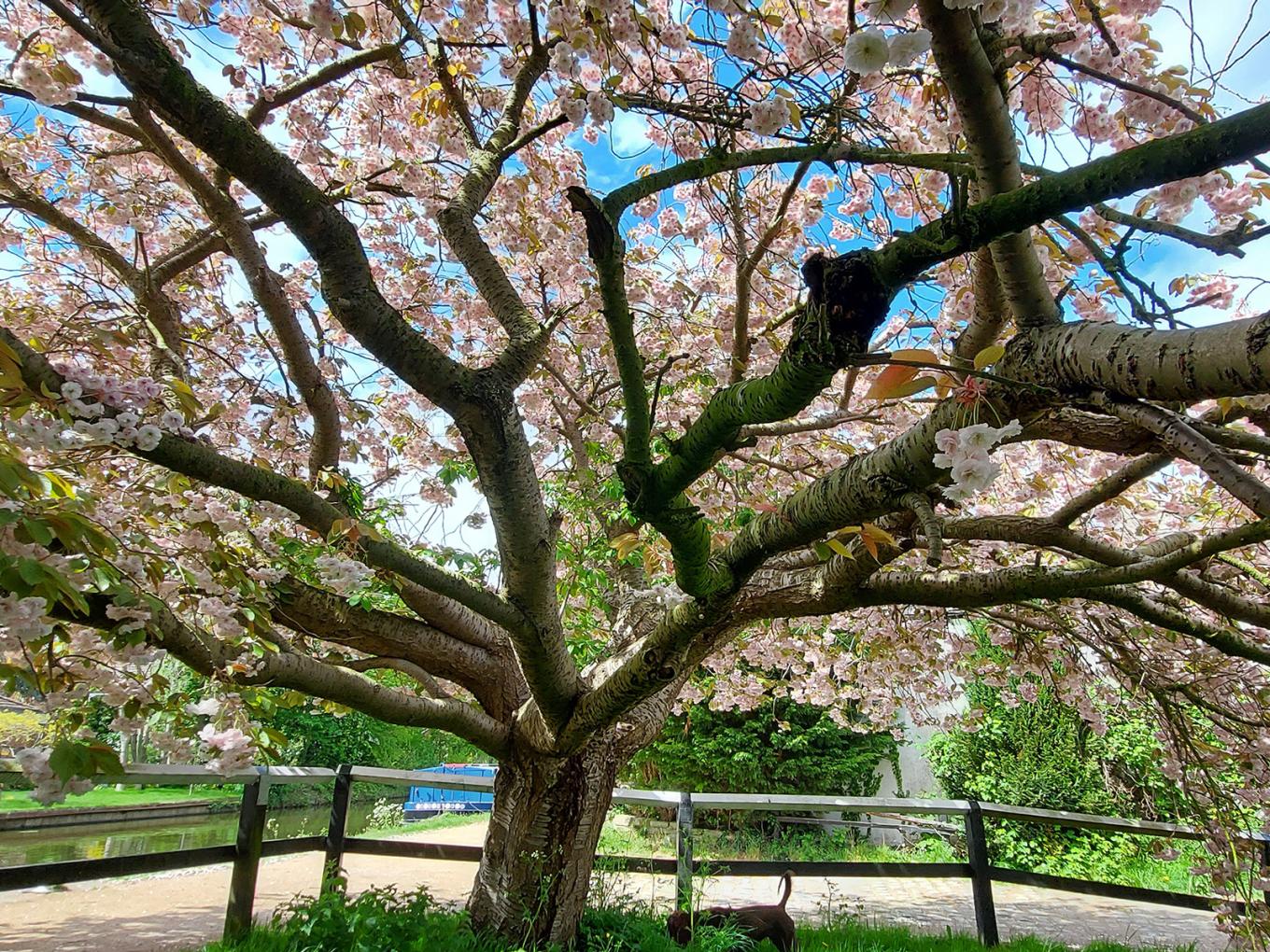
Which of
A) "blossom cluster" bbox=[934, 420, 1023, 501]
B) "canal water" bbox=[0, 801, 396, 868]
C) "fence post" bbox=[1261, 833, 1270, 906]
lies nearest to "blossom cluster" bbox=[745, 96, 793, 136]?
"blossom cluster" bbox=[934, 420, 1023, 501]

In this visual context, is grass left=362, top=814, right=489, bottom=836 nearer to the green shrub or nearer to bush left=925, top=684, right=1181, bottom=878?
the green shrub

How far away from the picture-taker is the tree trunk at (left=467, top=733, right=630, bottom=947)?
3139 millimetres

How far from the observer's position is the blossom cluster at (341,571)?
2.37 meters

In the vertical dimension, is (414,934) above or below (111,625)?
below

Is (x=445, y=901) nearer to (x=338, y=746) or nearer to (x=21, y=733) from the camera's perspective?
(x=21, y=733)

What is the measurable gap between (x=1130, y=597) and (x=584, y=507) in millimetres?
2906

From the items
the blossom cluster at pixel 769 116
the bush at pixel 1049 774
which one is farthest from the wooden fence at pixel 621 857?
the blossom cluster at pixel 769 116

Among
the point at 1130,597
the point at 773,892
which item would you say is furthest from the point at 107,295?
the point at 773,892

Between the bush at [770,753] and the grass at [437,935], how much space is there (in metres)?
4.76

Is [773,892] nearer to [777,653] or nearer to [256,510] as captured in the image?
[777,653]

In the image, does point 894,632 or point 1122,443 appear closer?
point 1122,443

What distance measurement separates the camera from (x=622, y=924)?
3439 millimetres

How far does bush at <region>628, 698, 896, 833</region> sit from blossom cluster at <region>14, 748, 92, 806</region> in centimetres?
780

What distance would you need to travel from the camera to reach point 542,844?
3.22 m
